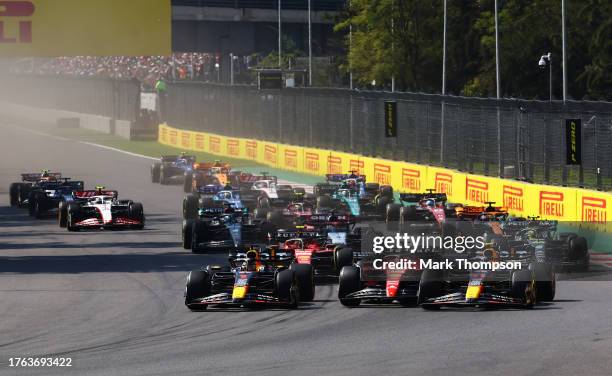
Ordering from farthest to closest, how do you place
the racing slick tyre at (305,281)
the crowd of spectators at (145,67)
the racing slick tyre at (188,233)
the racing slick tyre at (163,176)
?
the crowd of spectators at (145,67) < the racing slick tyre at (163,176) < the racing slick tyre at (188,233) < the racing slick tyre at (305,281)

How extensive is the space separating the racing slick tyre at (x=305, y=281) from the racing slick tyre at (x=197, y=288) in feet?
5.16

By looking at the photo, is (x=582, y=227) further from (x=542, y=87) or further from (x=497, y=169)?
(x=542, y=87)

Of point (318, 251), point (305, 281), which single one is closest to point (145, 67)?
point (318, 251)

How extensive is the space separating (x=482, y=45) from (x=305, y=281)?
59.2 m

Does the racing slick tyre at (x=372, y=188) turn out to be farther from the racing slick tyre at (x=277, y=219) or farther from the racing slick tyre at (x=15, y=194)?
the racing slick tyre at (x=15, y=194)

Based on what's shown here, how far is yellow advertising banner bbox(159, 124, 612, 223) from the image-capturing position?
3878 cm

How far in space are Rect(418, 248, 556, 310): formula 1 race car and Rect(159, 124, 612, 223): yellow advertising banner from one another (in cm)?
1037

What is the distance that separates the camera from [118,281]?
31906 mm

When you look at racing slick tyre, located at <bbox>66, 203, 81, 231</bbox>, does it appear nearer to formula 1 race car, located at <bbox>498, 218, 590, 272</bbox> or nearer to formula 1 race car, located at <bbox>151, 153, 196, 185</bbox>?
formula 1 race car, located at <bbox>498, 218, 590, 272</bbox>

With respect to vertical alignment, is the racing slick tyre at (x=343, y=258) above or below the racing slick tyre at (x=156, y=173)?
below

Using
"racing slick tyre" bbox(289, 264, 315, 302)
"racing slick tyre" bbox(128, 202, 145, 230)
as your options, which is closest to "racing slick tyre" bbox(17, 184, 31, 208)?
"racing slick tyre" bbox(128, 202, 145, 230)

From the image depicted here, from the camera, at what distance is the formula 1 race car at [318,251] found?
30531 mm

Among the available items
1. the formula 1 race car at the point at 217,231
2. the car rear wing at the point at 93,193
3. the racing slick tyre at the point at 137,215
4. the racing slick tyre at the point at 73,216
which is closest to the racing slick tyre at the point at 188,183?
the car rear wing at the point at 93,193

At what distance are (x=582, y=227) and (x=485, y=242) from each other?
28.5ft
